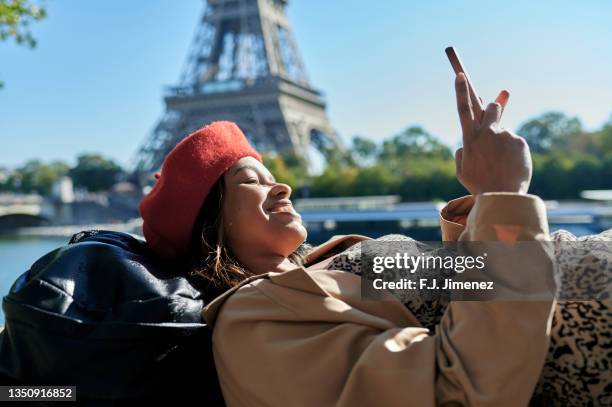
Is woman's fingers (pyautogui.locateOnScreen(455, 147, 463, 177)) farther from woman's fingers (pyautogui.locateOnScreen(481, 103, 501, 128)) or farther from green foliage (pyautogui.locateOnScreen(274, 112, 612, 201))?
green foliage (pyautogui.locateOnScreen(274, 112, 612, 201))

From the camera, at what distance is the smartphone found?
4.08 feet

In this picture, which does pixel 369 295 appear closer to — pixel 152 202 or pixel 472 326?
pixel 472 326

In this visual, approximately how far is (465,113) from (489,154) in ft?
0.31

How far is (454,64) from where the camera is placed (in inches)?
52.7

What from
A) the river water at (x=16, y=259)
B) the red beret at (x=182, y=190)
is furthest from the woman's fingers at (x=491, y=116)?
the river water at (x=16, y=259)

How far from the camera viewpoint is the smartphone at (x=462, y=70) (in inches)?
48.9

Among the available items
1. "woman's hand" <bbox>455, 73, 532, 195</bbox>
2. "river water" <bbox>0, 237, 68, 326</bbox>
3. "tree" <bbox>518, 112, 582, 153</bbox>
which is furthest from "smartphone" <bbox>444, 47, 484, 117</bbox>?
"tree" <bbox>518, 112, 582, 153</bbox>

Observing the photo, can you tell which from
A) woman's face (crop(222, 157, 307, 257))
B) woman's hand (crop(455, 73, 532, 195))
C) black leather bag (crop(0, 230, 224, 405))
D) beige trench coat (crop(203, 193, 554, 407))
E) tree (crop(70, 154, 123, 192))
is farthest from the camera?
tree (crop(70, 154, 123, 192))

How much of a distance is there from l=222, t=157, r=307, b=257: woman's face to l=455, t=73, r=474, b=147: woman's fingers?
1.99 ft

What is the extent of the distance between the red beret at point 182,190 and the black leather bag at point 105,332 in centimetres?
28

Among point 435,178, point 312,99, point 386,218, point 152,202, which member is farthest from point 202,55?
point 152,202

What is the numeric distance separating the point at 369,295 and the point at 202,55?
3308 centimetres

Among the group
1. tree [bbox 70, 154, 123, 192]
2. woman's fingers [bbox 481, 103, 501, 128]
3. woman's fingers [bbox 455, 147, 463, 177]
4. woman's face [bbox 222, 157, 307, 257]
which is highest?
woman's fingers [bbox 481, 103, 501, 128]

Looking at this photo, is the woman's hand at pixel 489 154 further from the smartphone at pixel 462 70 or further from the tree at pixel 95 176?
the tree at pixel 95 176
